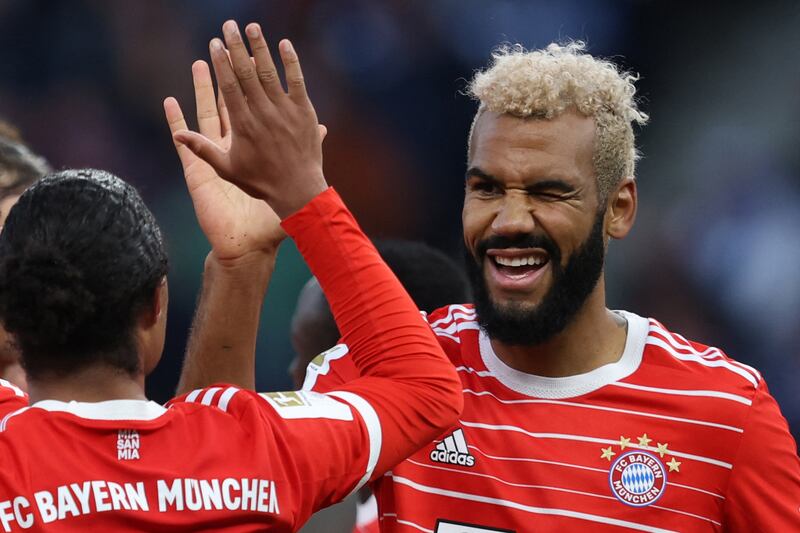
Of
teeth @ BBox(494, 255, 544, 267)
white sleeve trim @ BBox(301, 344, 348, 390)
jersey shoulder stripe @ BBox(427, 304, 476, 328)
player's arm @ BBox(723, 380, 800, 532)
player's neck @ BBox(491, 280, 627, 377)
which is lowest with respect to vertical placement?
player's arm @ BBox(723, 380, 800, 532)

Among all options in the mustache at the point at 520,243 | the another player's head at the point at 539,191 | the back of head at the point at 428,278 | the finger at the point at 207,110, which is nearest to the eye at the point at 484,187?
the another player's head at the point at 539,191

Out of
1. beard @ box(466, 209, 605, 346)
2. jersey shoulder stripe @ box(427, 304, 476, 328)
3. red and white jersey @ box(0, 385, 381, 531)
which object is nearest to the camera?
red and white jersey @ box(0, 385, 381, 531)

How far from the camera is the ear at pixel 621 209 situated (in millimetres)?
2830

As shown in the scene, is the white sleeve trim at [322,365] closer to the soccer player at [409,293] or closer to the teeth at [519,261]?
the teeth at [519,261]

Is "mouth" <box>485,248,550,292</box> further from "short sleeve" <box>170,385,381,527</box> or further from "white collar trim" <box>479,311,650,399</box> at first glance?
"short sleeve" <box>170,385,381,527</box>

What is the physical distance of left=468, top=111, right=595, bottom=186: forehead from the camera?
2.66 m

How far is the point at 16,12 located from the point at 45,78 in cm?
45

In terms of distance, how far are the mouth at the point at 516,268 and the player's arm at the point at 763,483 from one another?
0.61m

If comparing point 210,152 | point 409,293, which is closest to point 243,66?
point 210,152

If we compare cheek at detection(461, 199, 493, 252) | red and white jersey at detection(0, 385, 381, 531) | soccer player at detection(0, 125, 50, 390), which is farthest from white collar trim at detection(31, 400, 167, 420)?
cheek at detection(461, 199, 493, 252)

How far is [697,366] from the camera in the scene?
103 inches

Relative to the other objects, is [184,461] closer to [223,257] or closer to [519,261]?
[223,257]

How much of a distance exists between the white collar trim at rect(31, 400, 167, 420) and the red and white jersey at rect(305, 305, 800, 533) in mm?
884

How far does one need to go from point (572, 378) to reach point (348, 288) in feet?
3.11
